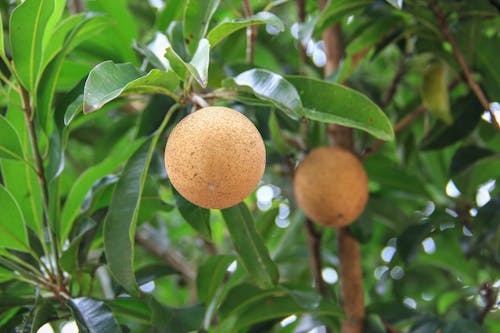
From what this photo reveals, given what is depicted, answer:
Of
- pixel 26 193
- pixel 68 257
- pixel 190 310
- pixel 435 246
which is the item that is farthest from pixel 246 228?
pixel 435 246

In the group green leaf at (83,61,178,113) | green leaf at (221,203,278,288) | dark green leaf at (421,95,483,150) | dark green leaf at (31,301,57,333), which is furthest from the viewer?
dark green leaf at (421,95,483,150)

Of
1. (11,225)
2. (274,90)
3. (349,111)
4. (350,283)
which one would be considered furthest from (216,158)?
(350,283)

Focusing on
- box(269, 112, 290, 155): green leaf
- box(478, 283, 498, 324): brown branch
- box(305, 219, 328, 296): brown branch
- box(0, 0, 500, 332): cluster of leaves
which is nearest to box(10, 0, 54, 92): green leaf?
box(0, 0, 500, 332): cluster of leaves

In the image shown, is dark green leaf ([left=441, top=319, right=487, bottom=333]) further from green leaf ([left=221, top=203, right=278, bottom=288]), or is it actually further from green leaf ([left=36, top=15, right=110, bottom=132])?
green leaf ([left=36, top=15, right=110, bottom=132])

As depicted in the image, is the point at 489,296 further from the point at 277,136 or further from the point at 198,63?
the point at 198,63

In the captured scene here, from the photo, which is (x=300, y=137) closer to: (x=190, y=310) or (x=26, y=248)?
(x=190, y=310)

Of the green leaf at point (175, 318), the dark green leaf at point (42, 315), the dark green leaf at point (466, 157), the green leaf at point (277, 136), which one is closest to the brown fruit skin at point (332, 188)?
the green leaf at point (277, 136)
